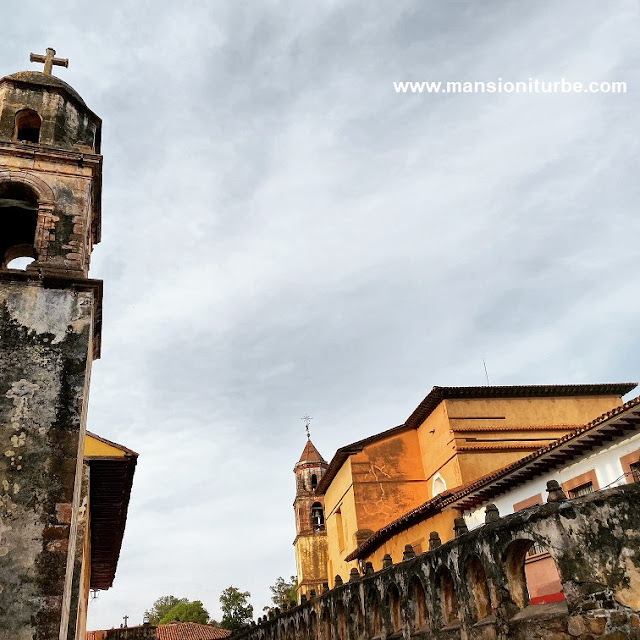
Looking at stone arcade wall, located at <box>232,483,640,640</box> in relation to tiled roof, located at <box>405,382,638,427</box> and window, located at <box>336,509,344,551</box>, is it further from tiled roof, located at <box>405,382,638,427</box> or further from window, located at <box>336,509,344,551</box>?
window, located at <box>336,509,344,551</box>

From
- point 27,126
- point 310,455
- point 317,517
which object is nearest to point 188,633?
point 317,517

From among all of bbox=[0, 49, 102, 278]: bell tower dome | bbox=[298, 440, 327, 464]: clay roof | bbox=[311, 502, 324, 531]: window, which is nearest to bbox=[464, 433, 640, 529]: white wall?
bbox=[0, 49, 102, 278]: bell tower dome

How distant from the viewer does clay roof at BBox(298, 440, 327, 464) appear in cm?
4125

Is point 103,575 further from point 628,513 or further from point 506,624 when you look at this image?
point 628,513

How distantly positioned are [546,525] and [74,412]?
243 inches

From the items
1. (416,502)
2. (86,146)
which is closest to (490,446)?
(416,502)

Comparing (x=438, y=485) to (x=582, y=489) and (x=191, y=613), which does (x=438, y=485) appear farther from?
(x=191, y=613)

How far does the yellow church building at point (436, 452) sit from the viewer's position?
19938 mm

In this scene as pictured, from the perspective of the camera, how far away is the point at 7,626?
6.79m

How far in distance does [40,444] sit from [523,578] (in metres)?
6.28

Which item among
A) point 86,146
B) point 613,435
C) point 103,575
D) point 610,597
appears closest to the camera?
point 610,597

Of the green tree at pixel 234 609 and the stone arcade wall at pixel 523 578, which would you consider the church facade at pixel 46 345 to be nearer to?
the stone arcade wall at pixel 523 578

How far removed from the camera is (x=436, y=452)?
21969 millimetres

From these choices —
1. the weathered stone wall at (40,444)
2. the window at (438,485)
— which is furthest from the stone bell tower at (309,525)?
the weathered stone wall at (40,444)
